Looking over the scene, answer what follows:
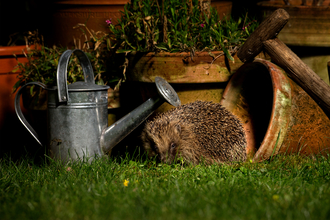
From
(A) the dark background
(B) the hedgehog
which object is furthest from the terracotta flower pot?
(A) the dark background

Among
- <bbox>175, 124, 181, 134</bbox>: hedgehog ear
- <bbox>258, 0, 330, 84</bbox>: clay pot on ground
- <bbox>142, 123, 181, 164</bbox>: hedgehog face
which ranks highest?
<bbox>258, 0, 330, 84</bbox>: clay pot on ground

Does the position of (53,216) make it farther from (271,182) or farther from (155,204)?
(271,182)

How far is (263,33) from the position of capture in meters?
3.22

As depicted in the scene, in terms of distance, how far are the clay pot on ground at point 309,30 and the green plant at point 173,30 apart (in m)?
1.00

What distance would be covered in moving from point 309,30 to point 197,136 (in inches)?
90.3

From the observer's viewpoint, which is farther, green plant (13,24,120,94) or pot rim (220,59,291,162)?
green plant (13,24,120,94)

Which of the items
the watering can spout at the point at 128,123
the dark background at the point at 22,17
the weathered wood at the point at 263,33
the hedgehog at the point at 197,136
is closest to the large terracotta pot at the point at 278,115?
the weathered wood at the point at 263,33

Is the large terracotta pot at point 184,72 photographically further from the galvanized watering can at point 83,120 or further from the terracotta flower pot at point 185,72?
the galvanized watering can at point 83,120

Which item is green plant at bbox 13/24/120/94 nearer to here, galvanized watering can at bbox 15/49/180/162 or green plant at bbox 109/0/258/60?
green plant at bbox 109/0/258/60

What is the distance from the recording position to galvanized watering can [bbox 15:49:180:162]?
2926 mm

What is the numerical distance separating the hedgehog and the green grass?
25cm

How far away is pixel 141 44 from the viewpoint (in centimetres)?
366

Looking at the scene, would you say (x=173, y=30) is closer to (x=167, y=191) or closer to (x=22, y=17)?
(x=167, y=191)

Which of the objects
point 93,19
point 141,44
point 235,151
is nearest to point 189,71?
point 141,44
